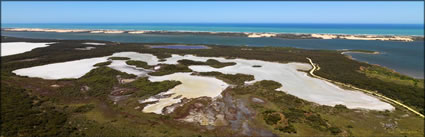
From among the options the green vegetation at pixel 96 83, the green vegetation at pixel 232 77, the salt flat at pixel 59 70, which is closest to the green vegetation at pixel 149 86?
the green vegetation at pixel 96 83

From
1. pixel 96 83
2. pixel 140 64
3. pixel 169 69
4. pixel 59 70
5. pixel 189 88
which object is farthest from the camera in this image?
pixel 140 64

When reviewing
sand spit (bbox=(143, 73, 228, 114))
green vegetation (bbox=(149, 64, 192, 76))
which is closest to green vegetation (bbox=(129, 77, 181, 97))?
sand spit (bbox=(143, 73, 228, 114))

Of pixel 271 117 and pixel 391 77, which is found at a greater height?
pixel 391 77

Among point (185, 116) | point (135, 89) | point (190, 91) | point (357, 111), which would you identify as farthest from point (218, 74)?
point (357, 111)

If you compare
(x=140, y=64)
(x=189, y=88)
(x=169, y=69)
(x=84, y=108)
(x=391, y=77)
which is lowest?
(x=84, y=108)

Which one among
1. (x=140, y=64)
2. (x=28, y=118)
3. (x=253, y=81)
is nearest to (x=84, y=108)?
(x=28, y=118)

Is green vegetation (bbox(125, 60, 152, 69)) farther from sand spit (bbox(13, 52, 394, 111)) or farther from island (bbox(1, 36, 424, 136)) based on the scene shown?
sand spit (bbox(13, 52, 394, 111))

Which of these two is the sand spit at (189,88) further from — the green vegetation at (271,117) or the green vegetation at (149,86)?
the green vegetation at (271,117)

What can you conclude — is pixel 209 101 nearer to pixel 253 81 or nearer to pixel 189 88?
pixel 189 88
